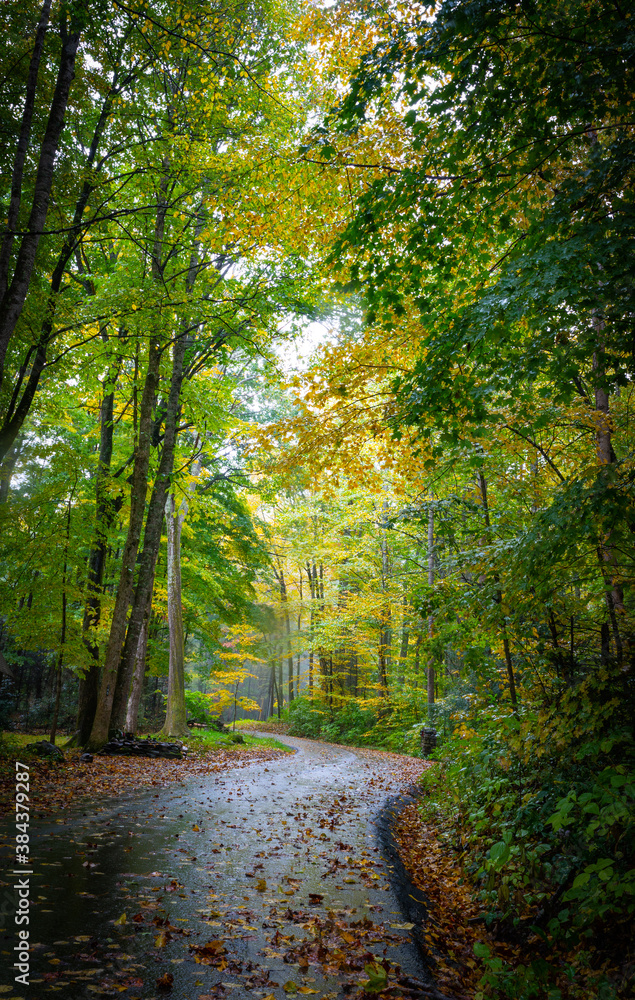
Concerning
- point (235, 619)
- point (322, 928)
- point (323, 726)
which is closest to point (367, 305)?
point (322, 928)

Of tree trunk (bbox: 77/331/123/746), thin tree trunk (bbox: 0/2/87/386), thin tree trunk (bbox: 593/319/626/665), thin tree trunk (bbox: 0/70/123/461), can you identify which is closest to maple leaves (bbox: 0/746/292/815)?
tree trunk (bbox: 77/331/123/746)

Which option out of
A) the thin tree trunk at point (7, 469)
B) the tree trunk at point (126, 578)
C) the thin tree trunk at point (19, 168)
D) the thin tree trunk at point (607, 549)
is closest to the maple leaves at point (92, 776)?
the tree trunk at point (126, 578)

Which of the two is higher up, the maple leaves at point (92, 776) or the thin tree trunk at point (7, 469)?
the thin tree trunk at point (7, 469)

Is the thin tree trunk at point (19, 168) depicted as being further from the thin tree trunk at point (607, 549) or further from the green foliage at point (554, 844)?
the green foliage at point (554, 844)

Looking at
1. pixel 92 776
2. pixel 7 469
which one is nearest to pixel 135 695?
pixel 92 776

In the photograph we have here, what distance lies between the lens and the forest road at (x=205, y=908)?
253cm

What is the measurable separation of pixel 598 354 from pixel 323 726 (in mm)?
23931

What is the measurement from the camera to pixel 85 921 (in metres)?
2.92

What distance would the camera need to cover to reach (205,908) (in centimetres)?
333

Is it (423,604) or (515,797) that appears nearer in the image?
(515,797)

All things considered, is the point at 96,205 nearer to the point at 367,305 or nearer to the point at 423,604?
the point at 367,305

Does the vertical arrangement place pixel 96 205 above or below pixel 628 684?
above

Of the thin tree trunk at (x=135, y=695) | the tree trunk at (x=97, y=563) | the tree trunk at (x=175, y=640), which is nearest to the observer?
the tree trunk at (x=97, y=563)

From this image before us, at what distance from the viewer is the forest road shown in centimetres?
253
